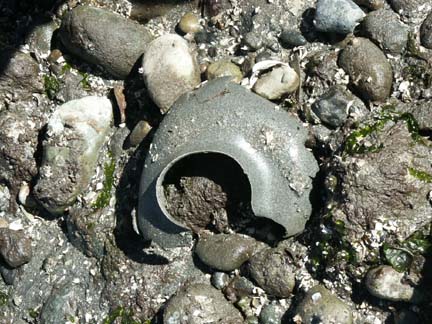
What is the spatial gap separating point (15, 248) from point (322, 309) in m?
2.06

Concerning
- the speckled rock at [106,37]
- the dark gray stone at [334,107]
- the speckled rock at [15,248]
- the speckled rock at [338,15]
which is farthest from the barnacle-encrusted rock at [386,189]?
the speckled rock at [15,248]

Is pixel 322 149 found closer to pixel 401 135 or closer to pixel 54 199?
pixel 401 135

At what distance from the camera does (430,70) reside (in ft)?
12.4

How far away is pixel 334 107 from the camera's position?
382cm

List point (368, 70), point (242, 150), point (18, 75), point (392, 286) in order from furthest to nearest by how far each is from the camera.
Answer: point (18, 75), point (368, 70), point (242, 150), point (392, 286)

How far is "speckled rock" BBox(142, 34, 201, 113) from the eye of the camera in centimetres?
397

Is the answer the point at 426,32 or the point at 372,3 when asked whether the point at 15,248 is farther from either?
the point at 426,32

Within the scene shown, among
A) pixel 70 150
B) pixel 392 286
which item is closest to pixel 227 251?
pixel 392 286

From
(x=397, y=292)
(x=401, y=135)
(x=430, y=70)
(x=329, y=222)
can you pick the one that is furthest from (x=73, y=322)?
(x=430, y=70)

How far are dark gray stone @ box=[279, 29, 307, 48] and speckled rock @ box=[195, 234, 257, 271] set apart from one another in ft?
4.01

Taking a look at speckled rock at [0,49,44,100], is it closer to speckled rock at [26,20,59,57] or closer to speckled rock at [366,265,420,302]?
speckled rock at [26,20,59,57]

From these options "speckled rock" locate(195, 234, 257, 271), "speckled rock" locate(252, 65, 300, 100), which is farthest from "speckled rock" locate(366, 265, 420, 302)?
"speckled rock" locate(252, 65, 300, 100)

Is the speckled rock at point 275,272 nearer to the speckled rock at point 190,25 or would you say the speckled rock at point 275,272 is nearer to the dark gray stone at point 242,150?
the dark gray stone at point 242,150

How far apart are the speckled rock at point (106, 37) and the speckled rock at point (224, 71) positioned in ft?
1.55
